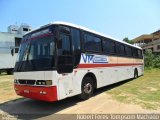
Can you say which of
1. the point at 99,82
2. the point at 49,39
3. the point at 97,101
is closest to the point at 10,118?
the point at 49,39

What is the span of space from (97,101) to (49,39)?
3.20 metres

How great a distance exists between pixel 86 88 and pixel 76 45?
74.8 inches

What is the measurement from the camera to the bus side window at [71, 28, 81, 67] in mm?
7341

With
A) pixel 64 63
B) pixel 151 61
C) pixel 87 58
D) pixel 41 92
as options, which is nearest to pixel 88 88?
pixel 87 58

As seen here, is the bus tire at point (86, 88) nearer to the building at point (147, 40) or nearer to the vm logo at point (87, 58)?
the vm logo at point (87, 58)

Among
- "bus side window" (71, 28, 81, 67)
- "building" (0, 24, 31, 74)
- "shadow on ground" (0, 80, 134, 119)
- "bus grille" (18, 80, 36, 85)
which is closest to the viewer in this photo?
"shadow on ground" (0, 80, 134, 119)

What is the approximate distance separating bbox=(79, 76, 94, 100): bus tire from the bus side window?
1025 millimetres

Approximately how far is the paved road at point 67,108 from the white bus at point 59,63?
0.51 metres

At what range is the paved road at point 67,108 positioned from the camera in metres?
6.35

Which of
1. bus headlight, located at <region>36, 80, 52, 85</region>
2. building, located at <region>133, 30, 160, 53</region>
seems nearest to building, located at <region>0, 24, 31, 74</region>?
bus headlight, located at <region>36, 80, 52, 85</region>

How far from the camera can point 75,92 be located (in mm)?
7215

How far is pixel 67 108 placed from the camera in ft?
23.1

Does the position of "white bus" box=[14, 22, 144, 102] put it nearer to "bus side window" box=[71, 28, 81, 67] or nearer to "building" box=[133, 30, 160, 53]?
"bus side window" box=[71, 28, 81, 67]

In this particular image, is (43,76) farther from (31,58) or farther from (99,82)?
(99,82)
